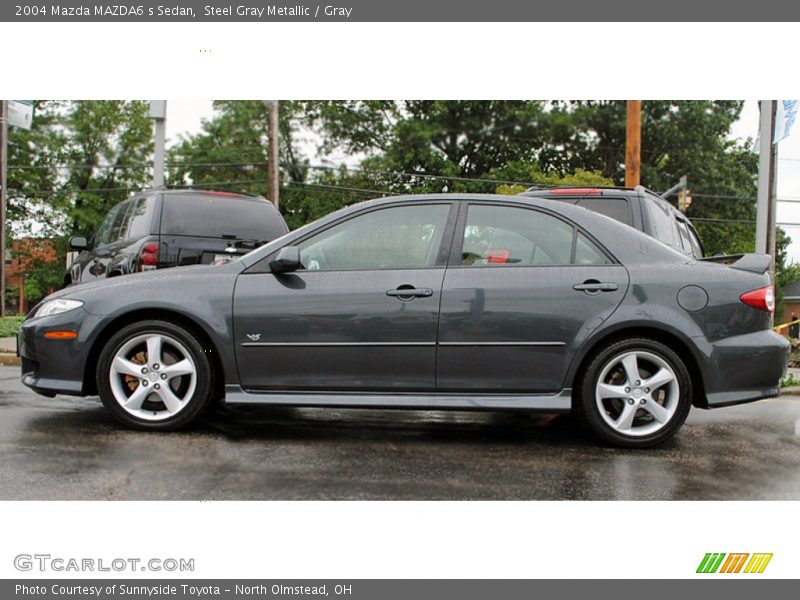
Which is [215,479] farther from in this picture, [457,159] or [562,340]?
[457,159]

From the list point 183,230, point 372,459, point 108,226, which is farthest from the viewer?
Result: point 108,226

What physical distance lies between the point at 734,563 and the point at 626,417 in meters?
1.56

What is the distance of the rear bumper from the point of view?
14.5 feet

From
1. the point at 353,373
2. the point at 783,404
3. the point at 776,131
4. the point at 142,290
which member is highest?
the point at 776,131

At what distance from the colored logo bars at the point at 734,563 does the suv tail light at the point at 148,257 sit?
628 centimetres

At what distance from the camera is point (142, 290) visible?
15.3ft

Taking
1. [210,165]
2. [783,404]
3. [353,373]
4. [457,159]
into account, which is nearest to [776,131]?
[783,404]

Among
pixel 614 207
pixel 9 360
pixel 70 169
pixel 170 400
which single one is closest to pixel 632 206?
pixel 614 207

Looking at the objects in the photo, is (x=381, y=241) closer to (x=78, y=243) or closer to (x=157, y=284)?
(x=157, y=284)

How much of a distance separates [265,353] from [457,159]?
24.3m

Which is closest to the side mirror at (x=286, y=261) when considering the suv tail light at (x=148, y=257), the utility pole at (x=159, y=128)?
the suv tail light at (x=148, y=257)

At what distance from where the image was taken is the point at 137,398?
4.62m

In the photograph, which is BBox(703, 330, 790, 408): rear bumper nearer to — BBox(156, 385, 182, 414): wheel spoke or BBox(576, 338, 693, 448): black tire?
BBox(576, 338, 693, 448): black tire

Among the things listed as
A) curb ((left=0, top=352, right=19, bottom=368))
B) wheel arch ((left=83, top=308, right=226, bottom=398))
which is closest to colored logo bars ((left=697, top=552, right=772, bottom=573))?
wheel arch ((left=83, top=308, right=226, bottom=398))
